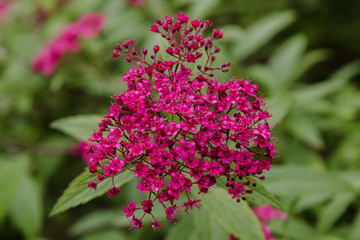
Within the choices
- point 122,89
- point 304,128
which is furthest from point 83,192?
point 304,128

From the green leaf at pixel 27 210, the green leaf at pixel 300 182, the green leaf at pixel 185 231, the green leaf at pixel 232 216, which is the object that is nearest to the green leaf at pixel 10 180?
the green leaf at pixel 27 210

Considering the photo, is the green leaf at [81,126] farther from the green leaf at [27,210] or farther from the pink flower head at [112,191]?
the green leaf at [27,210]

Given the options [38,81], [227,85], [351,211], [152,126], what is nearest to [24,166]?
[38,81]

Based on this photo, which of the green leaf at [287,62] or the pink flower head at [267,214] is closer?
the pink flower head at [267,214]

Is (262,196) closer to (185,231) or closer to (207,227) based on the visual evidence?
(207,227)

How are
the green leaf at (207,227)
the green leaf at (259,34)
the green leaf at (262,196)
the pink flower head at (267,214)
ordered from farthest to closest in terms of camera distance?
the green leaf at (259,34) → the pink flower head at (267,214) → the green leaf at (207,227) → the green leaf at (262,196)

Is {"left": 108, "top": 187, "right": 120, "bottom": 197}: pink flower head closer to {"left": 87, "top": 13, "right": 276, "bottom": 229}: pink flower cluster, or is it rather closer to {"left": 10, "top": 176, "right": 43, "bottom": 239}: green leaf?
{"left": 87, "top": 13, "right": 276, "bottom": 229}: pink flower cluster
